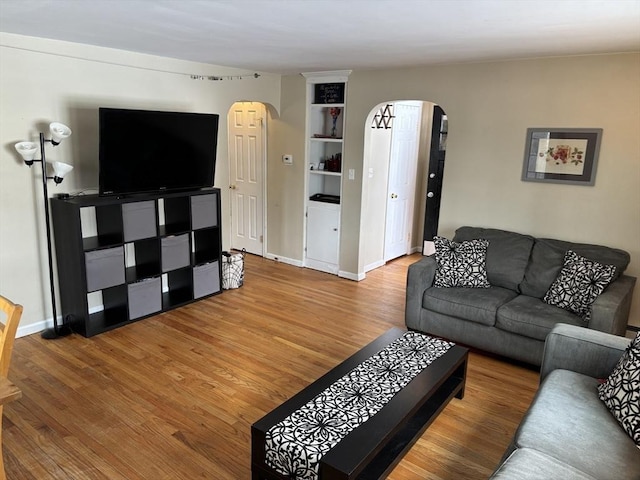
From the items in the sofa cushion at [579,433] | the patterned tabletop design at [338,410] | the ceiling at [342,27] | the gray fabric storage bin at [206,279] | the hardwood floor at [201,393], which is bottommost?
the hardwood floor at [201,393]

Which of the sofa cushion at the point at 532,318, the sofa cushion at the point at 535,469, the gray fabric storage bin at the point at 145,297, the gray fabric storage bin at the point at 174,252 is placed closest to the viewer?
the sofa cushion at the point at 535,469

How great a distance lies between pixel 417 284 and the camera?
3816 mm

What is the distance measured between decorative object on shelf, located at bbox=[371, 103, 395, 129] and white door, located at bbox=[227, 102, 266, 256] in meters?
1.49

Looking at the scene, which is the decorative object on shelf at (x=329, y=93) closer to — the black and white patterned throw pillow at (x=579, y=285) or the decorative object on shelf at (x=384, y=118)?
the decorative object on shelf at (x=384, y=118)

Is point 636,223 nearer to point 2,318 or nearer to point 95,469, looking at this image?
point 95,469

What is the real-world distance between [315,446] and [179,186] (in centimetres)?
306

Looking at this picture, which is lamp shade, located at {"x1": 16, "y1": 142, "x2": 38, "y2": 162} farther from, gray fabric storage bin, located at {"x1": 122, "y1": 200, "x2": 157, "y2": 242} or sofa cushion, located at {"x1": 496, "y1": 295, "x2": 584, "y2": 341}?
sofa cushion, located at {"x1": 496, "y1": 295, "x2": 584, "y2": 341}

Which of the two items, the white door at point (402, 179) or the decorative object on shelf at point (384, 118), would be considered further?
the white door at point (402, 179)

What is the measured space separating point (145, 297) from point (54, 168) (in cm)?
132

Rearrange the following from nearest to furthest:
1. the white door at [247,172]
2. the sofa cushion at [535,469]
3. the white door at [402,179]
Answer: the sofa cushion at [535,469] → the white door at [402,179] → the white door at [247,172]

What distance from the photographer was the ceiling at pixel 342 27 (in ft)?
7.86

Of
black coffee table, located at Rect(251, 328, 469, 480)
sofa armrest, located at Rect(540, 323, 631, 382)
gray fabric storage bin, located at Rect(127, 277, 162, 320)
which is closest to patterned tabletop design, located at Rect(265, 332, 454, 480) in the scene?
black coffee table, located at Rect(251, 328, 469, 480)

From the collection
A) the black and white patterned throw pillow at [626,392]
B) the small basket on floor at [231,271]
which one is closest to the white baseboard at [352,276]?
the small basket on floor at [231,271]

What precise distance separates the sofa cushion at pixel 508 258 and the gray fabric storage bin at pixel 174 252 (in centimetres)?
282
